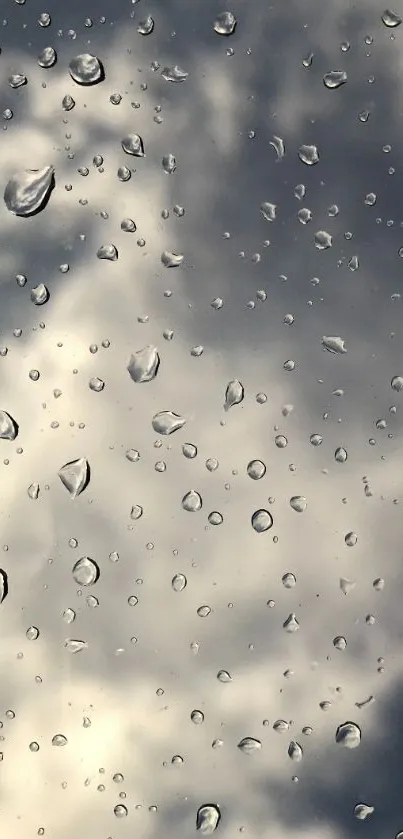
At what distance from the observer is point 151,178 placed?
1.90m

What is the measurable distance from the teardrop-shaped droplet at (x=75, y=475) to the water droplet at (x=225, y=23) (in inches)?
41.7

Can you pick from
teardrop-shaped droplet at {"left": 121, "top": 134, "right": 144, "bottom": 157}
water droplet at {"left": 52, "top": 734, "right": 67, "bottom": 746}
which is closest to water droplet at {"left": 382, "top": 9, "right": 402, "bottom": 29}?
teardrop-shaped droplet at {"left": 121, "top": 134, "right": 144, "bottom": 157}

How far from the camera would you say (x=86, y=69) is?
1.81 metres

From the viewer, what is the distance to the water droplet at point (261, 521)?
1.91 m

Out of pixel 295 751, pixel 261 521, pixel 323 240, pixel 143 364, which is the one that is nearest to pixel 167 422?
pixel 143 364

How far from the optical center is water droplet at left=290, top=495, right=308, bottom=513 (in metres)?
1.94

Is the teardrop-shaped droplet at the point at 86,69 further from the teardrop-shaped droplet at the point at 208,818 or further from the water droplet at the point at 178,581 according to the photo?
the teardrop-shaped droplet at the point at 208,818

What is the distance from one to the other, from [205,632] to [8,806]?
1.96ft

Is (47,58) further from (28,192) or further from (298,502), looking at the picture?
(298,502)

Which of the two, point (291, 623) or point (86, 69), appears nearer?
point (86, 69)

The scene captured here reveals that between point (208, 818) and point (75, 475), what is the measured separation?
2.84 feet

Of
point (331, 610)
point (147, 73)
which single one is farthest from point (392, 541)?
point (147, 73)

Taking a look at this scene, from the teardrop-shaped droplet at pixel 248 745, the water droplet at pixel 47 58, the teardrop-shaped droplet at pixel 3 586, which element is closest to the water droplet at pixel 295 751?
the teardrop-shaped droplet at pixel 248 745

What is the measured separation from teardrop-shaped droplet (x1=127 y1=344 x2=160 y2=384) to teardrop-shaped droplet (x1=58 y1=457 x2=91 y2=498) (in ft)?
0.77
